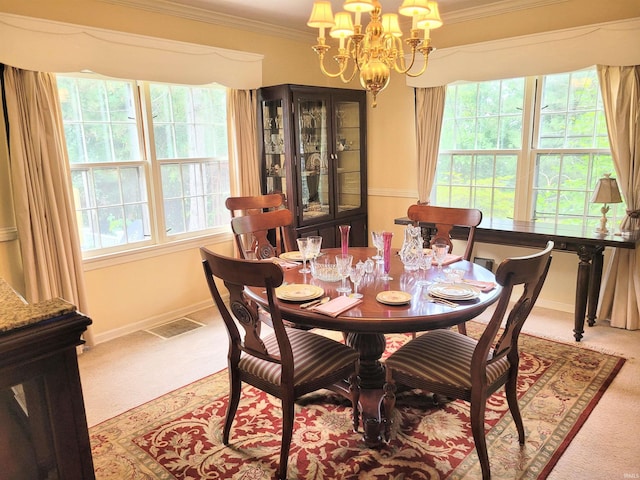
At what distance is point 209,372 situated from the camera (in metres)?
2.93

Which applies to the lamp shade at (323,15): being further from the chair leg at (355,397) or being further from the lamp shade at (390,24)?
the chair leg at (355,397)

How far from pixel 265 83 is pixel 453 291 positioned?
302 cm

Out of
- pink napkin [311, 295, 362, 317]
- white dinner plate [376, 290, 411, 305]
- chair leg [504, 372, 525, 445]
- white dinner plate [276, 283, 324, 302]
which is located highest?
white dinner plate [276, 283, 324, 302]

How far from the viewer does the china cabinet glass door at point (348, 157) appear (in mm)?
4582

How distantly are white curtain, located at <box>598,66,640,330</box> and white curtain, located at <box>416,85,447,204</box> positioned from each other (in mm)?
1294

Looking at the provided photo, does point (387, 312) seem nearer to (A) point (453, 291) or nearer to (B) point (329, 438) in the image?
(A) point (453, 291)

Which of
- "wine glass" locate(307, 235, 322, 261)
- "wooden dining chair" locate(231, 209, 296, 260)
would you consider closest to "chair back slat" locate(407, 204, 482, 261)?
"wine glass" locate(307, 235, 322, 261)

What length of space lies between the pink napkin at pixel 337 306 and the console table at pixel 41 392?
43.4 inches

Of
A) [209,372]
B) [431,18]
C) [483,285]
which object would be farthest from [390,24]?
[209,372]

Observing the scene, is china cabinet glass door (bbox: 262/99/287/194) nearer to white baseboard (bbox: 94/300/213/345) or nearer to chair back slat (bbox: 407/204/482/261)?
white baseboard (bbox: 94/300/213/345)

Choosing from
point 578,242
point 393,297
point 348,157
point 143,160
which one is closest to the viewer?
point 393,297

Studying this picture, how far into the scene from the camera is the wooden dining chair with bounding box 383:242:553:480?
177 cm

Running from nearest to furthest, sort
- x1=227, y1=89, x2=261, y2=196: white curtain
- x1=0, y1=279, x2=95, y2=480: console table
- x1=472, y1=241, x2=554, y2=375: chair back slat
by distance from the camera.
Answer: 1. x1=0, y1=279, x2=95, y2=480: console table
2. x1=472, y1=241, x2=554, y2=375: chair back slat
3. x1=227, y1=89, x2=261, y2=196: white curtain

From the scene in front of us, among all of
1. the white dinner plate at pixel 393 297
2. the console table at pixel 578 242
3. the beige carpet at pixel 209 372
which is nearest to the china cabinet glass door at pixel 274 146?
the beige carpet at pixel 209 372
